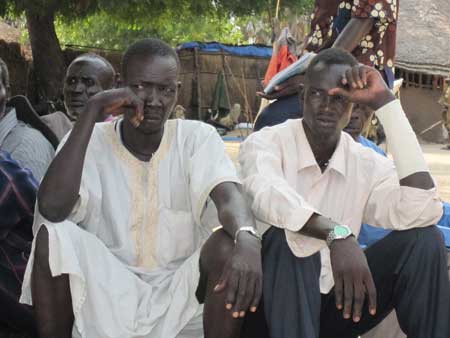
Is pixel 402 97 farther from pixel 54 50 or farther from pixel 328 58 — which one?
pixel 328 58

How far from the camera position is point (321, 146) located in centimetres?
303

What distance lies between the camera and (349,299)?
2498 mm

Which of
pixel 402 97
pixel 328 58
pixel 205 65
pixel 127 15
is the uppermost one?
pixel 328 58

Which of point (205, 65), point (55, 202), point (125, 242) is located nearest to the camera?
point (55, 202)

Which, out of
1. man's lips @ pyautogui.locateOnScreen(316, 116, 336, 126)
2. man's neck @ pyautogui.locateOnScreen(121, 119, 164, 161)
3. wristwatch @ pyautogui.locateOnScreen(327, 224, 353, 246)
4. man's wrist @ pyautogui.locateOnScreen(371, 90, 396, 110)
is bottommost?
wristwatch @ pyautogui.locateOnScreen(327, 224, 353, 246)

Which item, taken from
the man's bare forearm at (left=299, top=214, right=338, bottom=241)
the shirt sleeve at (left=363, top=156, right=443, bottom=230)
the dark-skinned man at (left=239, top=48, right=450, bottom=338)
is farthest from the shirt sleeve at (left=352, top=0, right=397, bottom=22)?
the man's bare forearm at (left=299, top=214, right=338, bottom=241)

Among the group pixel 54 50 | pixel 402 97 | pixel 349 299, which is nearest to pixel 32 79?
pixel 54 50

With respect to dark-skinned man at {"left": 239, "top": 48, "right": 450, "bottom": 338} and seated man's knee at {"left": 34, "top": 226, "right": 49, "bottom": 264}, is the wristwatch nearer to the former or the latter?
dark-skinned man at {"left": 239, "top": 48, "right": 450, "bottom": 338}

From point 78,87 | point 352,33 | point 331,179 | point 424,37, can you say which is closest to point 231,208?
point 331,179

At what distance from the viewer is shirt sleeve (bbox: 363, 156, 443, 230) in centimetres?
271

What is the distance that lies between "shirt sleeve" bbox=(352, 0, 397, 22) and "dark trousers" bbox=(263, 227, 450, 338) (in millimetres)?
1598

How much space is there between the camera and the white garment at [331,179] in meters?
2.82

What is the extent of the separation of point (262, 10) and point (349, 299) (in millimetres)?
11578

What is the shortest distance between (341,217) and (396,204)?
27cm
